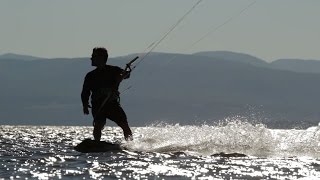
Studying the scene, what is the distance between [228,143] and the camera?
2158 centimetres

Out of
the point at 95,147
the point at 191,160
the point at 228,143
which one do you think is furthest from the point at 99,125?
the point at 191,160

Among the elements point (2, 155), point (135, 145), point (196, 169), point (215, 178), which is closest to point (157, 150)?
point (135, 145)

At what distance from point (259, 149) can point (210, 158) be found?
3544mm

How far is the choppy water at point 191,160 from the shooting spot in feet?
46.3

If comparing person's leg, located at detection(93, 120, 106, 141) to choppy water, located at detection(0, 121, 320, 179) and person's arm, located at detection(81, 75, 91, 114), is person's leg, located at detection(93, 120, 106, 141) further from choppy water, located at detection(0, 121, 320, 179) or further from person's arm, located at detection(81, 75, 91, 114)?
choppy water, located at detection(0, 121, 320, 179)

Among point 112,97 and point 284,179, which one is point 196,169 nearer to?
point 284,179

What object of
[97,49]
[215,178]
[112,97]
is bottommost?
[215,178]

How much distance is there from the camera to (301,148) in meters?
21.4

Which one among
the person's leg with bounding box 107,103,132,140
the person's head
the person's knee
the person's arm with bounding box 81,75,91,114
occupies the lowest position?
the person's knee

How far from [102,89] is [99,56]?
927 millimetres

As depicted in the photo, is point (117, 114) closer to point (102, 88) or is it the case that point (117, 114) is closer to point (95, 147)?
point (102, 88)

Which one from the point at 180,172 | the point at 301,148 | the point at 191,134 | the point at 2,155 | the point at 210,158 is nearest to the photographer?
the point at 180,172

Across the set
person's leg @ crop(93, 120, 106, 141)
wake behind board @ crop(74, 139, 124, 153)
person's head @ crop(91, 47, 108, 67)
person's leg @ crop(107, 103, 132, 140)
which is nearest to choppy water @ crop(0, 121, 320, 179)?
wake behind board @ crop(74, 139, 124, 153)

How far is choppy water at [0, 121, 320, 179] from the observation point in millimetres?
14109
